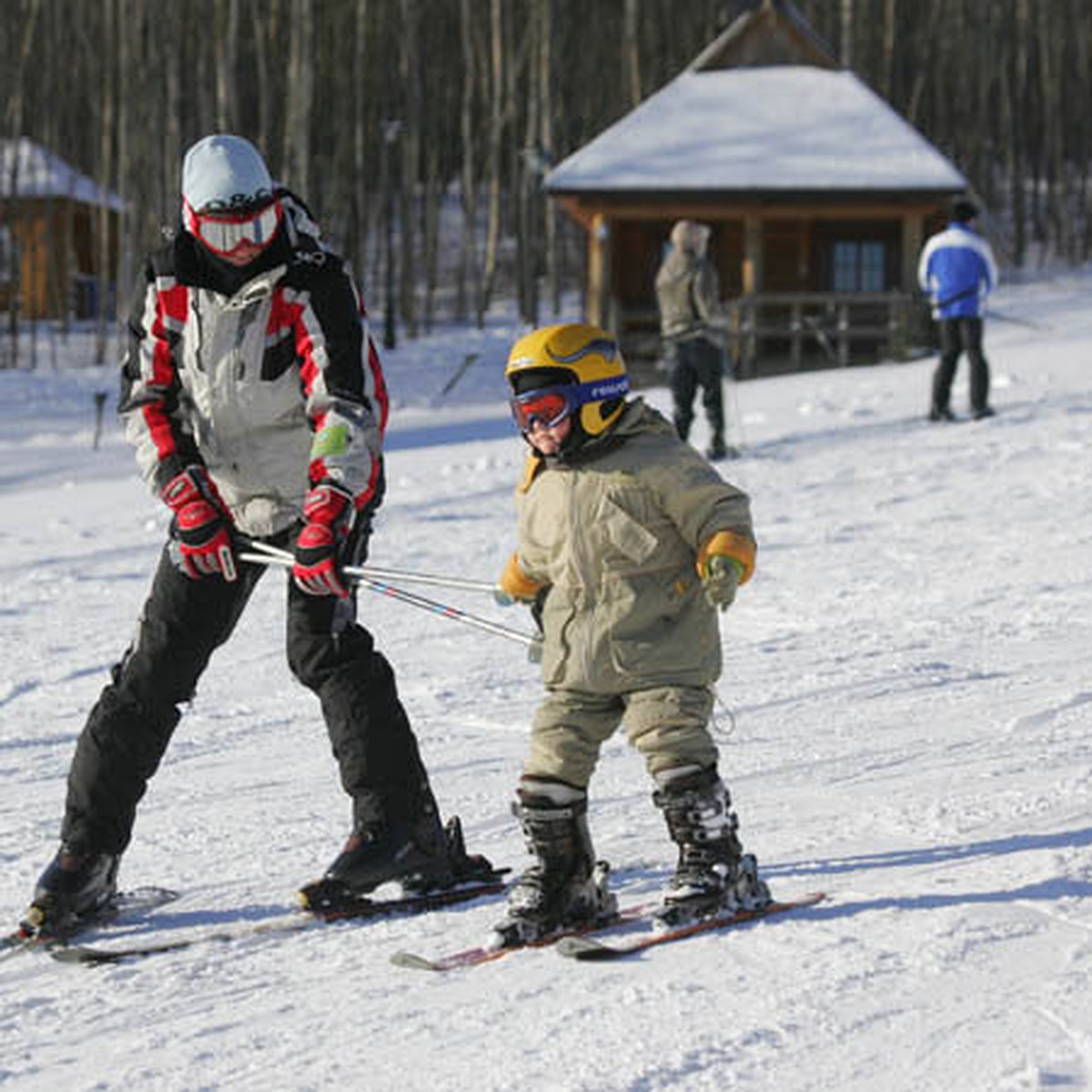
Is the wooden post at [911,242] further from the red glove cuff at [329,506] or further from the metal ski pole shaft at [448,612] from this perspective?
the red glove cuff at [329,506]

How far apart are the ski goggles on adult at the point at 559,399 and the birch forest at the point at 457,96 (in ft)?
70.8

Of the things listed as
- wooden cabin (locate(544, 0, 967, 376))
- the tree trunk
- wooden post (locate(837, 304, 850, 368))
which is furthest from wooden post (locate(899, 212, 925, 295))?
the tree trunk

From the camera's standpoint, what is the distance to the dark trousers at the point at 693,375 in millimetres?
11242

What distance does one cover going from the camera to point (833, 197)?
80.4 ft

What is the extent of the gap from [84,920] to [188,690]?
21.0 inches

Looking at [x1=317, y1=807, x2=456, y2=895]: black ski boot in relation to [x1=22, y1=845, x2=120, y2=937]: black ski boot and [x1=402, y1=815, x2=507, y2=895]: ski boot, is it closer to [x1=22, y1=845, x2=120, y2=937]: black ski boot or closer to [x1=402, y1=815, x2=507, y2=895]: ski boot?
[x1=402, y1=815, x2=507, y2=895]: ski boot

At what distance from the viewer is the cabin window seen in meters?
26.9

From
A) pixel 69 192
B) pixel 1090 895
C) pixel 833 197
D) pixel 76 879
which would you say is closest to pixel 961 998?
pixel 1090 895

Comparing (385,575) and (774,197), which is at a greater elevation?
(774,197)

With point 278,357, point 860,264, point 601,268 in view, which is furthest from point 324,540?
point 860,264

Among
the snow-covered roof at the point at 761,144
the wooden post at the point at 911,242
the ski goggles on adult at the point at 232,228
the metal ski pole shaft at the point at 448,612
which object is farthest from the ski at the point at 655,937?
the wooden post at the point at 911,242

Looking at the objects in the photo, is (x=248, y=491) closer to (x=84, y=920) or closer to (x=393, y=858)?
(x=393, y=858)

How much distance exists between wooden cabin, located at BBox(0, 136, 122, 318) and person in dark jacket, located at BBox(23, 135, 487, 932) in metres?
29.4

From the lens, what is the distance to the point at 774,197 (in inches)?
968
